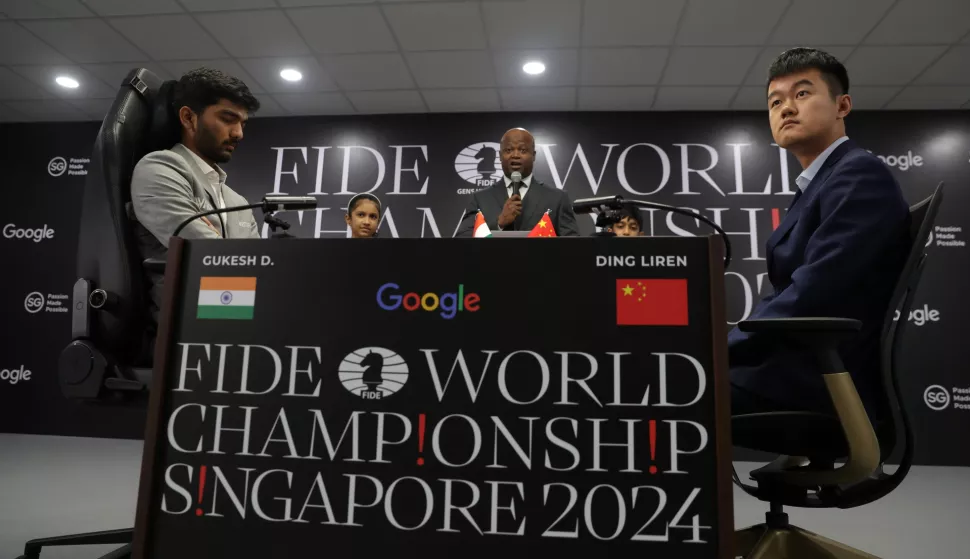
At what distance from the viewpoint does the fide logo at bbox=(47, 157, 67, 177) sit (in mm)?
5004

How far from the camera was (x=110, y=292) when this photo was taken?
1363mm

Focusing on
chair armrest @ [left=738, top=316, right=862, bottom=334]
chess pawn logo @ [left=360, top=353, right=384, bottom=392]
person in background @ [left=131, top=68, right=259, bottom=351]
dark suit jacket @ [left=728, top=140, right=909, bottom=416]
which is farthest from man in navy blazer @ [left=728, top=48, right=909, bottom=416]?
person in background @ [left=131, top=68, right=259, bottom=351]

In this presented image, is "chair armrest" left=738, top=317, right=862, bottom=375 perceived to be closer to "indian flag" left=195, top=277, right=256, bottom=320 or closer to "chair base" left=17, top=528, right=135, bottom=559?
"indian flag" left=195, top=277, right=256, bottom=320

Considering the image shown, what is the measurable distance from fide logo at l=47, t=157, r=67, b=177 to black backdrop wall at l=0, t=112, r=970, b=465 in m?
0.01

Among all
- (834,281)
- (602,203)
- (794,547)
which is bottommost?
(794,547)

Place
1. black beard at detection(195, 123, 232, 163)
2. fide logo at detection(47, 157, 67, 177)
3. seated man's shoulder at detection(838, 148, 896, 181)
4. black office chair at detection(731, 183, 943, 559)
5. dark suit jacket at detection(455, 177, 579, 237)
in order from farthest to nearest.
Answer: fide logo at detection(47, 157, 67, 177) < dark suit jacket at detection(455, 177, 579, 237) < black beard at detection(195, 123, 232, 163) < seated man's shoulder at detection(838, 148, 896, 181) < black office chair at detection(731, 183, 943, 559)

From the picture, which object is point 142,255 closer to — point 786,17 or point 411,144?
point 411,144

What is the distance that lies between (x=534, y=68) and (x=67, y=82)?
371cm

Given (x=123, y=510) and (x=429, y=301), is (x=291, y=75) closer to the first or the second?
(x=123, y=510)

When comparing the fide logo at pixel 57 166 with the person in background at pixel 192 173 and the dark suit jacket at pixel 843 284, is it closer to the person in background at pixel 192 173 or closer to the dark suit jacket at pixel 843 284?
the person in background at pixel 192 173

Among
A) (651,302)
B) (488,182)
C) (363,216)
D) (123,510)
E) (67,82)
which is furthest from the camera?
(488,182)

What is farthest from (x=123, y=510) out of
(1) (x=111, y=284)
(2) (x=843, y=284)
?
(2) (x=843, y=284)

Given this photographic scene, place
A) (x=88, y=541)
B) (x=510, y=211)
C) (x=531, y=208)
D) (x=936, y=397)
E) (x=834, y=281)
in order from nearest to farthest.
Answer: (x=834, y=281), (x=88, y=541), (x=510, y=211), (x=531, y=208), (x=936, y=397)

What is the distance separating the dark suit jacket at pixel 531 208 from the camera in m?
→ 2.54
